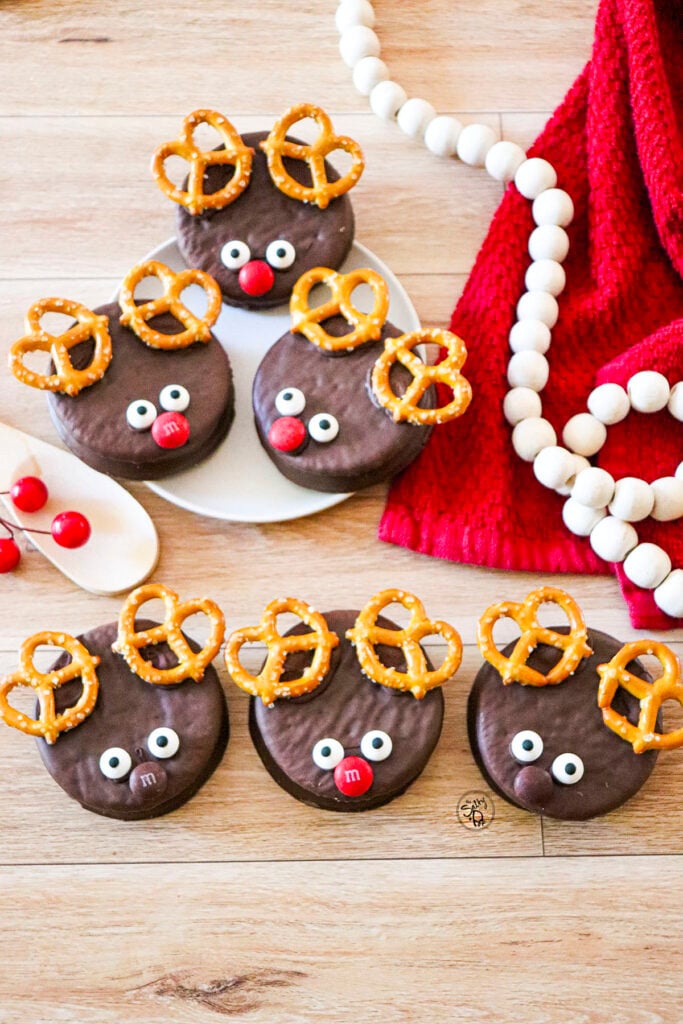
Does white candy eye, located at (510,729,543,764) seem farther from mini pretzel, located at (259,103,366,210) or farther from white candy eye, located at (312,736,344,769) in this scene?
mini pretzel, located at (259,103,366,210)

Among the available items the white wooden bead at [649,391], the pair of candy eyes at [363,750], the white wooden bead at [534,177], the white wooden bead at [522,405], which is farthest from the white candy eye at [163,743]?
the white wooden bead at [534,177]

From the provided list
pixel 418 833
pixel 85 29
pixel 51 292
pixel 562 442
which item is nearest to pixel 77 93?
pixel 85 29

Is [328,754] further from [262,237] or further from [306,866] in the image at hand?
[262,237]

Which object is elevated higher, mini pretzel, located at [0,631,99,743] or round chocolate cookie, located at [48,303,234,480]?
round chocolate cookie, located at [48,303,234,480]

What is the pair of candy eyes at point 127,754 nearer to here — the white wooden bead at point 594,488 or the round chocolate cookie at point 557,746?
the round chocolate cookie at point 557,746

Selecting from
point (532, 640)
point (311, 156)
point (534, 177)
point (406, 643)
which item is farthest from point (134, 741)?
point (534, 177)

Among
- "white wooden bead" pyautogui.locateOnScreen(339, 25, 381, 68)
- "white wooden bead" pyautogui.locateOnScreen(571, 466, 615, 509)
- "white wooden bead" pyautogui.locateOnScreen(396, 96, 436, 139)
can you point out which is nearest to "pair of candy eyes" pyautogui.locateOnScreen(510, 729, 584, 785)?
"white wooden bead" pyautogui.locateOnScreen(571, 466, 615, 509)
